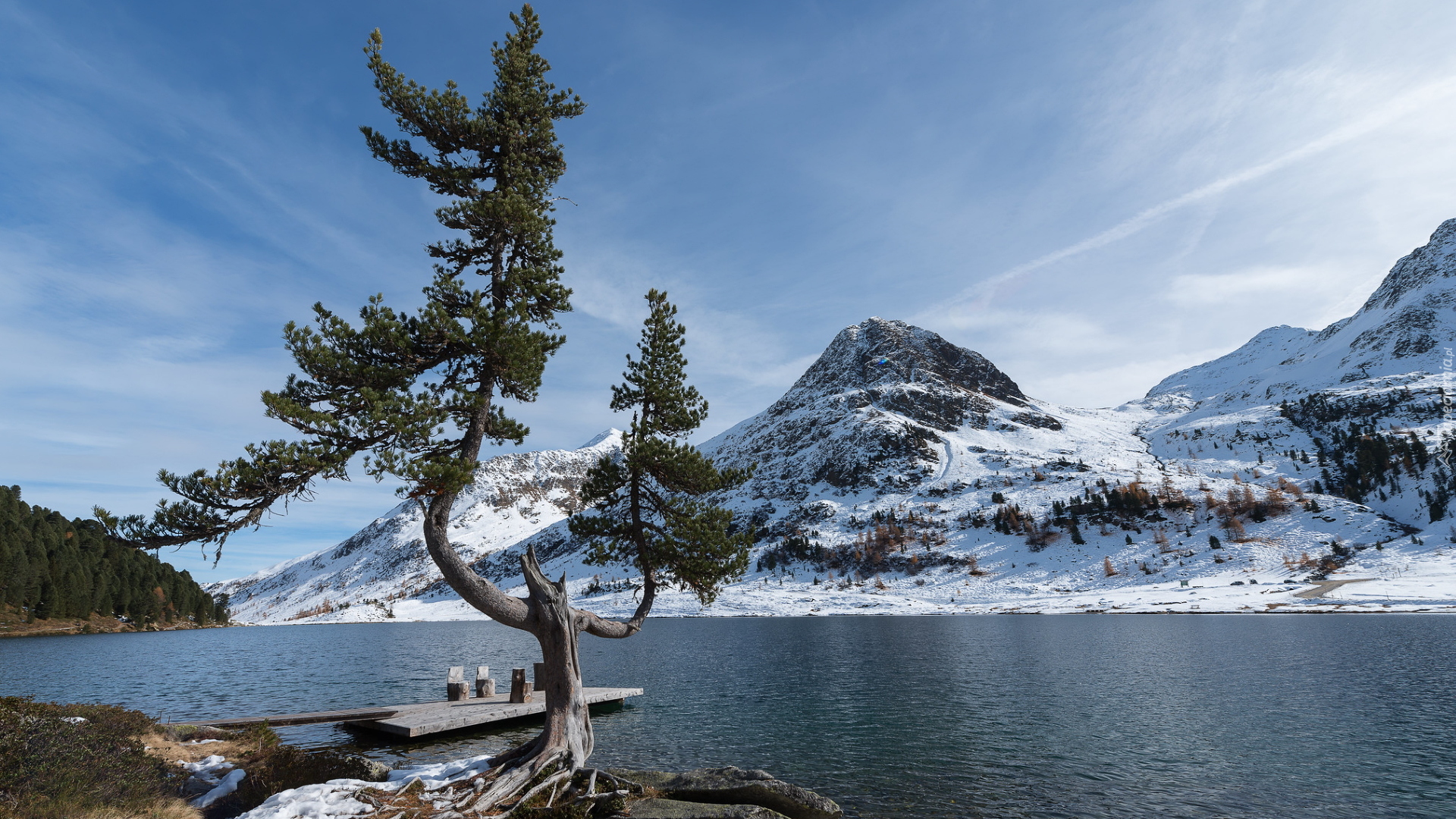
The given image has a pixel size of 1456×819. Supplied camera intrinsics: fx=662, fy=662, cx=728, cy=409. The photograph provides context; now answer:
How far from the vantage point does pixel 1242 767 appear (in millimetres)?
24688

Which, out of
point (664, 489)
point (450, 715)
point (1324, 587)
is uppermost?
point (664, 489)

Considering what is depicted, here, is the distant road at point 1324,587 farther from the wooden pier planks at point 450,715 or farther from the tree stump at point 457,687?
the tree stump at point 457,687

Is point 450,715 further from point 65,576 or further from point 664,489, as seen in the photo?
point 65,576

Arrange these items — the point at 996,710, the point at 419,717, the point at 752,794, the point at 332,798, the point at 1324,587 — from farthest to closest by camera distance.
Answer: the point at 1324,587, the point at 996,710, the point at 419,717, the point at 752,794, the point at 332,798

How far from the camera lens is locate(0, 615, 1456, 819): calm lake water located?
22391 millimetres

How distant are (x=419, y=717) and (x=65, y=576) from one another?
15324 cm

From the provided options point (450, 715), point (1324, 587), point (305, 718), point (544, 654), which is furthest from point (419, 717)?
point (1324, 587)

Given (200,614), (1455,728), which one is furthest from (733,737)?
(200,614)

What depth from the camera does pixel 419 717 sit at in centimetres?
3180

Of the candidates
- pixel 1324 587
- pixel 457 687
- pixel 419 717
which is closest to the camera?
pixel 419 717

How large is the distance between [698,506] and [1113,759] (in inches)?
756

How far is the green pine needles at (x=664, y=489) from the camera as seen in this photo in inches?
926

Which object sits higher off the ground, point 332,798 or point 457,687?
point 332,798

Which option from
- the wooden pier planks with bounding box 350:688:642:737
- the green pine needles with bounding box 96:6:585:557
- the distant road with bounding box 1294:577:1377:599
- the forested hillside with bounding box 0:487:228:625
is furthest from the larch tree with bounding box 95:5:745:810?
the distant road with bounding box 1294:577:1377:599
